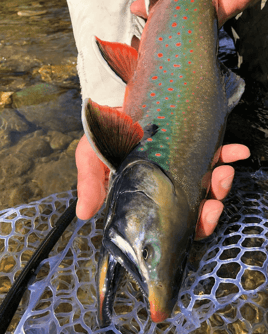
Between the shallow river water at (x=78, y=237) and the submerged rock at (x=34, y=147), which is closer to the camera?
the shallow river water at (x=78, y=237)

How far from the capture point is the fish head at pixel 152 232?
4.73 feet

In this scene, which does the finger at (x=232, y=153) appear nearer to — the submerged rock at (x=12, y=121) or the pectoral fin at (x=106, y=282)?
the pectoral fin at (x=106, y=282)

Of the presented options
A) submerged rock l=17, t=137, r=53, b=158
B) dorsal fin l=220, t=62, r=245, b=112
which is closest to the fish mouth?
dorsal fin l=220, t=62, r=245, b=112

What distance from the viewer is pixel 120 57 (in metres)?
2.27

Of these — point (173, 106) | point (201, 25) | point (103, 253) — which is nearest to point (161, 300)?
point (103, 253)

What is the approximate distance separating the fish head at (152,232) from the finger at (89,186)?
0.33 meters

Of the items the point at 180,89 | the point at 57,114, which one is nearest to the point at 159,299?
the point at 180,89

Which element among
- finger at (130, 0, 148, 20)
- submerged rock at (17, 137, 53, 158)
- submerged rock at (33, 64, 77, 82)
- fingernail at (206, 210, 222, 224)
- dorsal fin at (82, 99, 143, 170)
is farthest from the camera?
submerged rock at (33, 64, 77, 82)

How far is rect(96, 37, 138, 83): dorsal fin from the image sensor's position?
2215 mm

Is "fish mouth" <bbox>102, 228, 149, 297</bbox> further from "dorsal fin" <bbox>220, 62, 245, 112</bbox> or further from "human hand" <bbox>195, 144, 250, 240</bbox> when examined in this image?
"dorsal fin" <bbox>220, 62, 245, 112</bbox>

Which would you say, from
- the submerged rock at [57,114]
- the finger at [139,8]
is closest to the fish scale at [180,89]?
the finger at [139,8]

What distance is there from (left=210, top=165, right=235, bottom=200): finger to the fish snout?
837mm

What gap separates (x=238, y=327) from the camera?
1882mm

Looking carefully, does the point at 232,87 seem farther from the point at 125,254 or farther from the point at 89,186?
the point at 125,254
